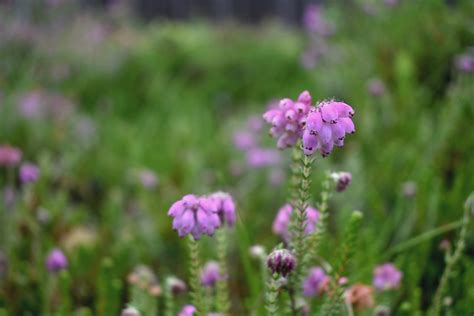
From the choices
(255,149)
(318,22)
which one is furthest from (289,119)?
(318,22)

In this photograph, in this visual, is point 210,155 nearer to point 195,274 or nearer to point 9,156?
point 9,156

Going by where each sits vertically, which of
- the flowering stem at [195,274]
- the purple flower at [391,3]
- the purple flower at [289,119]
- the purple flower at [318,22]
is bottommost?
the flowering stem at [195,274]

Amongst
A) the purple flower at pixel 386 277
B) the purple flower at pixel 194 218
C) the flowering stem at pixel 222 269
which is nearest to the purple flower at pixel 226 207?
the flowering stem at pixel 222 269

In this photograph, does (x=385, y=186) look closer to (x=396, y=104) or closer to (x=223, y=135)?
(x=396, y=104)

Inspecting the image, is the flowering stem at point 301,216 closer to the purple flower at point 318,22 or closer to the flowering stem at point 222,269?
the flowering stem at point 222,269

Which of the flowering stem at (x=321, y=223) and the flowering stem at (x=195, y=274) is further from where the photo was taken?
the flowering stem at (x=321, y=223)

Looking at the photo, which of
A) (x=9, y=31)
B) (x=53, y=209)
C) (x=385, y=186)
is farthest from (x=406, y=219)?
(x=9, y=31)

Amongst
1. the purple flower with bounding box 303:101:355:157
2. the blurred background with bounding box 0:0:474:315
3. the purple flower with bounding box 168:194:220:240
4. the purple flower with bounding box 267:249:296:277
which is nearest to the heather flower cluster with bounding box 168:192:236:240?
the purple flower with bounding box 168:194:220:240

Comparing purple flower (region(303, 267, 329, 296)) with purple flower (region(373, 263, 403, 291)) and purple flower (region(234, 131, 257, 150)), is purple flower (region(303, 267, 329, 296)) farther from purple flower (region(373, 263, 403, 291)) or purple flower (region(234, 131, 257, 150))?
purple flower (region(234, 131, 257, 150))
